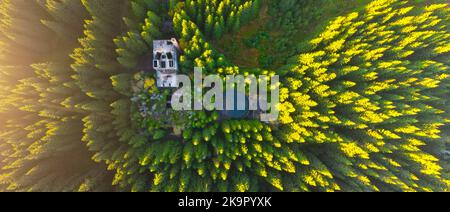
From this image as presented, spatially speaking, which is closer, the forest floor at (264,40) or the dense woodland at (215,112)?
the dense woodland at (215,112)

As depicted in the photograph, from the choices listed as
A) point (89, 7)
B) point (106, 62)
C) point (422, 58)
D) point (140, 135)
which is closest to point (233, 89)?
point (140, 135)

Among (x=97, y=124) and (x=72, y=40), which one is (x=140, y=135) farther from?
(x=72, y=40)

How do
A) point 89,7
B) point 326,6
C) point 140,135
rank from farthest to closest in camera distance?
1. point 326,6
2. point 140,135
3. point 89,7

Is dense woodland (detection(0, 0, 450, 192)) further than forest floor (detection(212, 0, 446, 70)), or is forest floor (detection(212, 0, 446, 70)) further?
forest floor (detection(212, 0, 446, 70))

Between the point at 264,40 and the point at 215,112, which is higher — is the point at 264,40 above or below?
above
